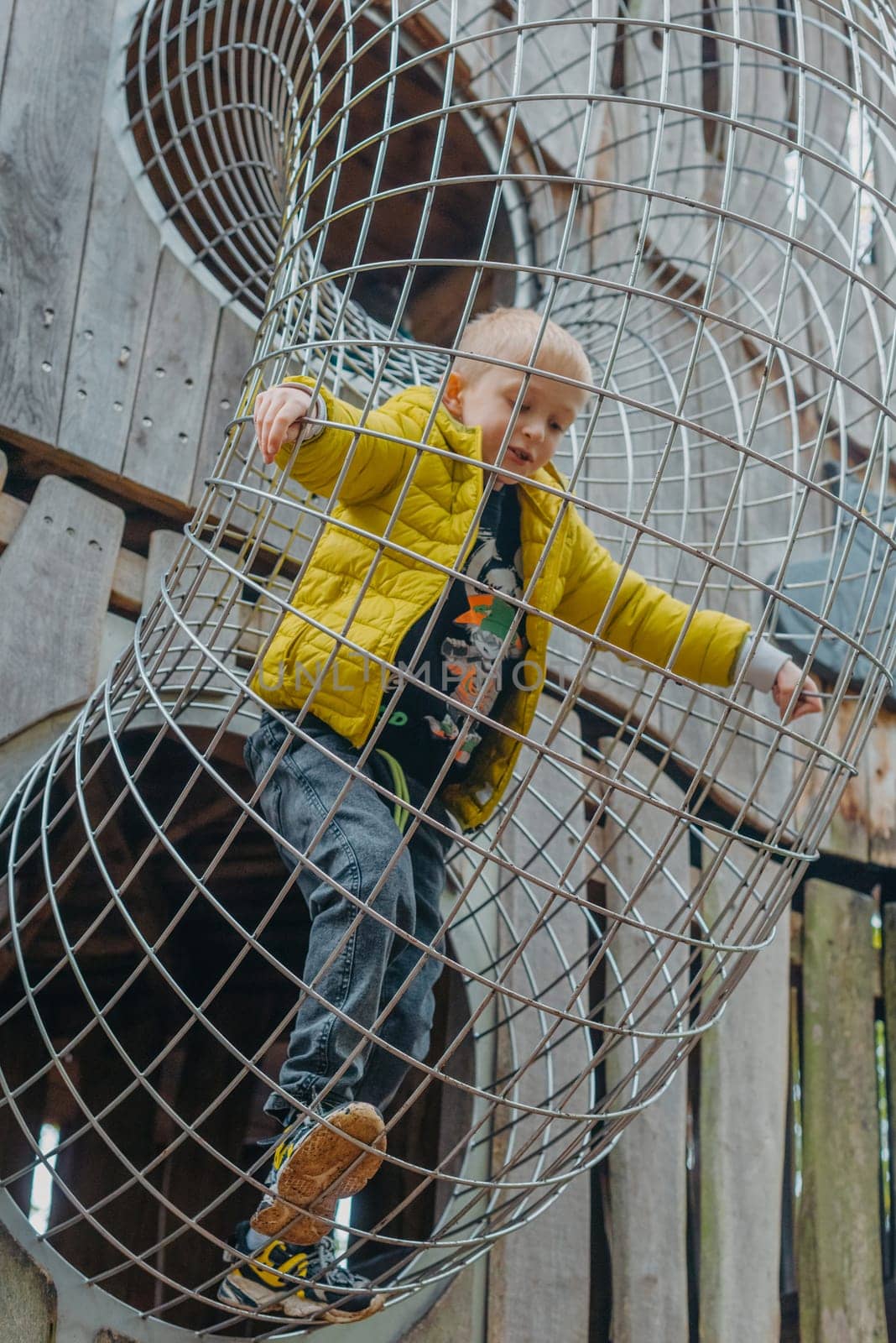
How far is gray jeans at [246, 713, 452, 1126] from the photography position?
4.51 ft

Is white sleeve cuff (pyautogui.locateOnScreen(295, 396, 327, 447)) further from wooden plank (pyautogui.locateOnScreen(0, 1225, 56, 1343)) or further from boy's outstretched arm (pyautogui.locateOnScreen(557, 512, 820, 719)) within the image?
wooden plank (pyautogui.locateOnScreen(0, 1225, 56, 1343))

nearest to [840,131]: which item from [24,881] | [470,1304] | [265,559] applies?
[265,559]

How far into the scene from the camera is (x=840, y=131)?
3.57 meters

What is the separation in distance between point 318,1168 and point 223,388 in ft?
4.15

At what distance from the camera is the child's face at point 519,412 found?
1.54m

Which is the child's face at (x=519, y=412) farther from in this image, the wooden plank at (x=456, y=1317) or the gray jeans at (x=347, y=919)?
the wooden plank at (x=456, y=1317)

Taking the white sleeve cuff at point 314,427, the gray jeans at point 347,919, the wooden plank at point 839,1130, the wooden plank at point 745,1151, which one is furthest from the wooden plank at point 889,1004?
the white sleeve cuff at point 314,427

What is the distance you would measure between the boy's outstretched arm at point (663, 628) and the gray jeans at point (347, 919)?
1.12 ft

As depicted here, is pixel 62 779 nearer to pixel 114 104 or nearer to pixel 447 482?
pixel 447 482

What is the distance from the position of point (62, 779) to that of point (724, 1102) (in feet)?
3.66

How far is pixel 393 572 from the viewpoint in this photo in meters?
1.51

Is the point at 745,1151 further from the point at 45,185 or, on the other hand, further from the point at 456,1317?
the point at 45,185

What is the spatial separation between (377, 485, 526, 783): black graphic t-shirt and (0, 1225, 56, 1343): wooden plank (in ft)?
2.18

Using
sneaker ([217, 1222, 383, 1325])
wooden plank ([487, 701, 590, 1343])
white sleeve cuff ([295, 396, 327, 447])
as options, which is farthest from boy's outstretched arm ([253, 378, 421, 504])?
sneaker ([217, 1222, 383, 1325])
